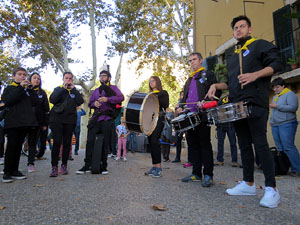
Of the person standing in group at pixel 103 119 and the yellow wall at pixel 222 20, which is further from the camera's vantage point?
the yellow wall at pixel 222 20

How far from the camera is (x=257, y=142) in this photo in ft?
10.4

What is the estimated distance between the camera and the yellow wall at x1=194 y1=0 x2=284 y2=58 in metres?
9.15

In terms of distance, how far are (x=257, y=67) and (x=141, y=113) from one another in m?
2.12

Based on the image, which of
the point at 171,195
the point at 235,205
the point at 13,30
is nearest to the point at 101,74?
the point at 171,195

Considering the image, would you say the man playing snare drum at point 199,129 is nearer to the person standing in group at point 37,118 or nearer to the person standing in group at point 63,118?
the person standing in group at point 63,118

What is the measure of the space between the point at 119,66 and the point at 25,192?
14.9 meters

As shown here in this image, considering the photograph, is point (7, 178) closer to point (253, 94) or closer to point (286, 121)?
point (253, 94)

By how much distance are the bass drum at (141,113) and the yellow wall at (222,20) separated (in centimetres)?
620

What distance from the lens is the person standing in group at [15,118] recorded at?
4742 mm

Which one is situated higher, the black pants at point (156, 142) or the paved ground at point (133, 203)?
the black pants at point (156, 142)

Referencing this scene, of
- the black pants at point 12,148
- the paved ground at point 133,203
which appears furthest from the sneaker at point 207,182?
the black pants at point 12,148

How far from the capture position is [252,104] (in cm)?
317

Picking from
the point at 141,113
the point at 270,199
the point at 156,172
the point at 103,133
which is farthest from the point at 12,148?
the point at 270,199

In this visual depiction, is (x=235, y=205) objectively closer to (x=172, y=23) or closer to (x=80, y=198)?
(x=80, y=198)
